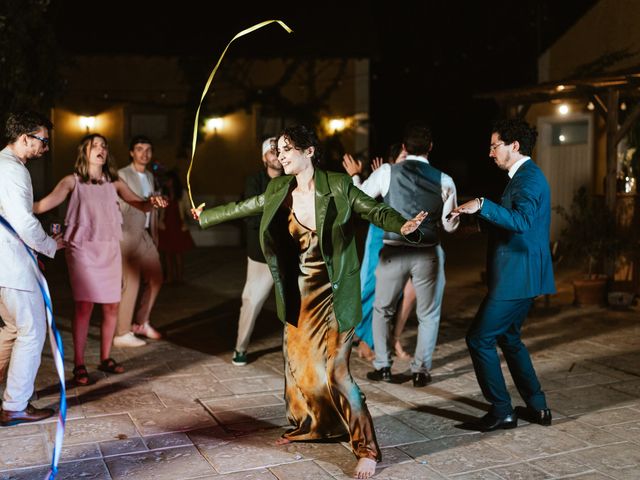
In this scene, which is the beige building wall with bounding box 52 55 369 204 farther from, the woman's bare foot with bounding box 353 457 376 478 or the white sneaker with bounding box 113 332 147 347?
the woman's bare foot with bounding box 353 457 376 478

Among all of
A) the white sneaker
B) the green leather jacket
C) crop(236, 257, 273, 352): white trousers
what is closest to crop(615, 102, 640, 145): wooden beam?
crop(236, 257, 273, 352): white trousers

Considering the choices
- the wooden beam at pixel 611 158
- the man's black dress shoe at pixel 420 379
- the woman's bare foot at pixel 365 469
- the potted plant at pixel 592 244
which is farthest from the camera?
the wooden beam at pixel 611 158

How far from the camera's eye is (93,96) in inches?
731

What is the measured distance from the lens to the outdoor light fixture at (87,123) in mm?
18572

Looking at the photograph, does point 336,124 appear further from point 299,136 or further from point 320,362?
point 320,362

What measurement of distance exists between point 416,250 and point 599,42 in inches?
356

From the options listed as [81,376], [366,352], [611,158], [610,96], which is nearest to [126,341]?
[81,376]

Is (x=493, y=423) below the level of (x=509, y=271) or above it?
below

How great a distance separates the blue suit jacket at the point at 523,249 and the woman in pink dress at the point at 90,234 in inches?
105

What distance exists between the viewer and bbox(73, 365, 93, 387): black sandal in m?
6.36

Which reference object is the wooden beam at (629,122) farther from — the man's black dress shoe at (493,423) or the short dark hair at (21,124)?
the short dark hair at (21,124)

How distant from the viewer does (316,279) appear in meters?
4.66

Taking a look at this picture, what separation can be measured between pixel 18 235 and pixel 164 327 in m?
3.88

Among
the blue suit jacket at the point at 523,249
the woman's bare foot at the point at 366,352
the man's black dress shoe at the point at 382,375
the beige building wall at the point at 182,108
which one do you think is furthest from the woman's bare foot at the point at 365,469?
the beige building wall at the point at 182,108
